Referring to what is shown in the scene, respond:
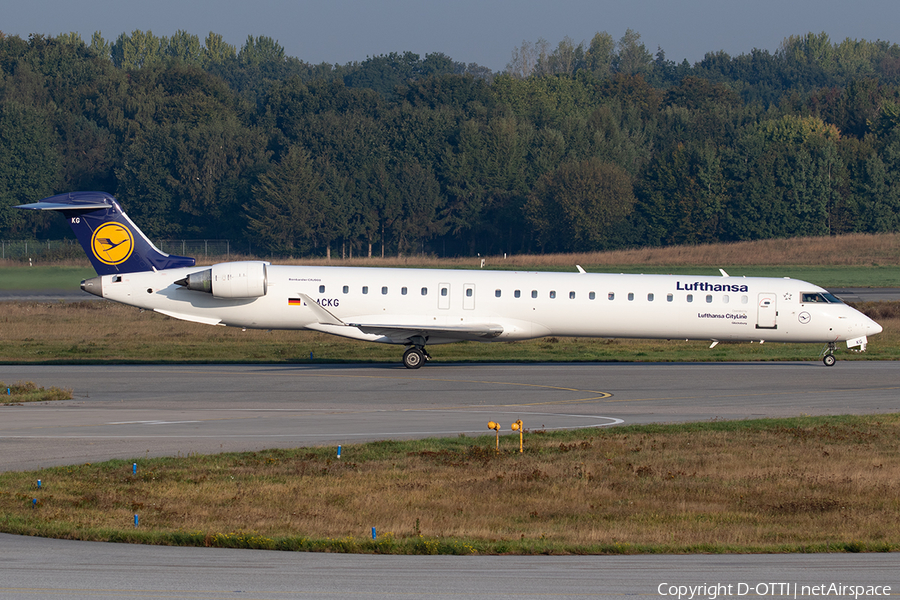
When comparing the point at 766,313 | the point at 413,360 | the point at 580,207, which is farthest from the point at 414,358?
the point at 580,207

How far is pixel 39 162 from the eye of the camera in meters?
106

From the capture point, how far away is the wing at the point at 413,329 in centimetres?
3341

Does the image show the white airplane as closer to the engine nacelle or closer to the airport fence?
the engine nacelle

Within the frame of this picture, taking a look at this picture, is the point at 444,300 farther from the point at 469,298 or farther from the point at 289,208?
the point at 289,208

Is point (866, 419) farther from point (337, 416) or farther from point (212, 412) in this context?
point (212, 412)

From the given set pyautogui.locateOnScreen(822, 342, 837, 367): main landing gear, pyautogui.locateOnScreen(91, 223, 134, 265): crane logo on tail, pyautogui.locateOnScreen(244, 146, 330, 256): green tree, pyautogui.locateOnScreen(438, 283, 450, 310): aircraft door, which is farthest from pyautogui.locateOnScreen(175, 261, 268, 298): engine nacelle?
pyautogui.locateOnScreen(244, 146, 330, 256): green tree

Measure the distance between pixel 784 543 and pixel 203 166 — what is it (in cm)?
9979

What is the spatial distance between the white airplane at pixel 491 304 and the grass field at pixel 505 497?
12.7 m

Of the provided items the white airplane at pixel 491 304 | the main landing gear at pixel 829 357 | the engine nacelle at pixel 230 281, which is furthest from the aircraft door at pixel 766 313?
the engine nacelle at pixel 230 281

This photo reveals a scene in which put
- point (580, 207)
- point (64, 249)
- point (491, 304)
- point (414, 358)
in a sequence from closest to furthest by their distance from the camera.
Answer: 1. point (491, 304)
2. point (414, 358)
3. point (64, 249)
4. point (580, 207)

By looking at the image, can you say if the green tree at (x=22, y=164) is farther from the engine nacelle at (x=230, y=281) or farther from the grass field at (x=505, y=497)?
the grass field at (x=505, y=497)

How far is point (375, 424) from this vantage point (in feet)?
76.4

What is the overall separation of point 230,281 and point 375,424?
40.6 feet

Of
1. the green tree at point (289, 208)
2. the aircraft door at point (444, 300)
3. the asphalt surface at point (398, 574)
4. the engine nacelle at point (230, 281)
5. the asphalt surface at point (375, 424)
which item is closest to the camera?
the asphalt surface at point (398, 574)
